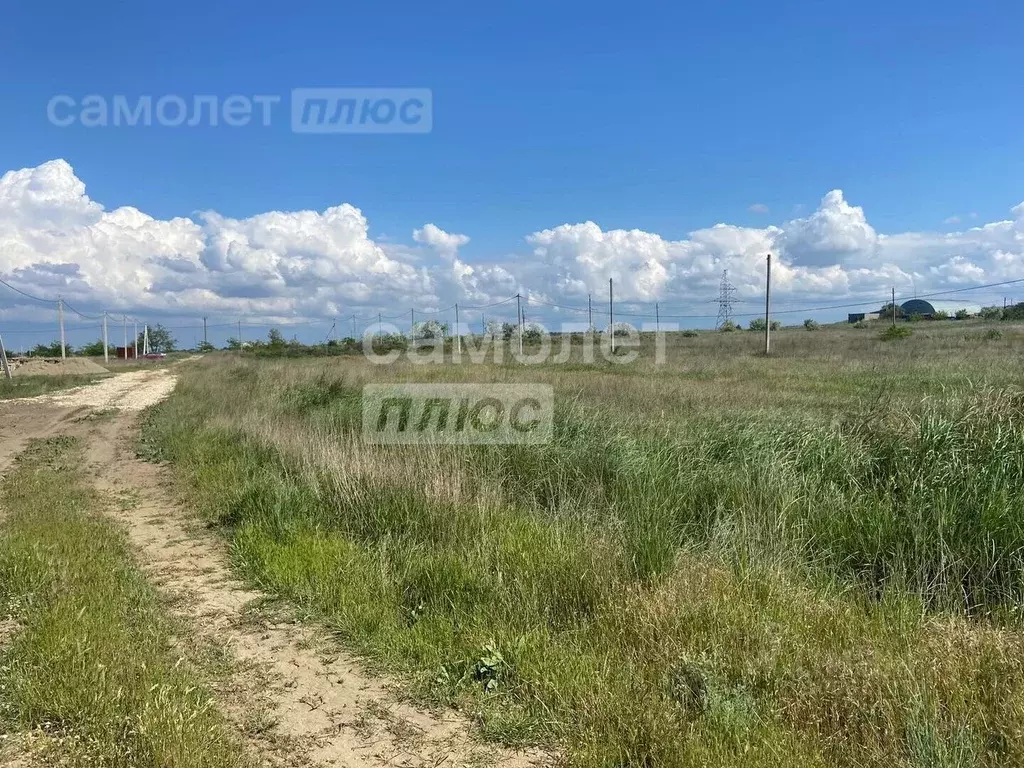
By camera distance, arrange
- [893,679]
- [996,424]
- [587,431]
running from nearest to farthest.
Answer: [893,679] → [996,424] → [587,431]

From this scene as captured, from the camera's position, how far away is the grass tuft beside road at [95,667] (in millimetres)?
2668

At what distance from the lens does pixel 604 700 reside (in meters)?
2.99

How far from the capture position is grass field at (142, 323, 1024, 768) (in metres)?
2.82

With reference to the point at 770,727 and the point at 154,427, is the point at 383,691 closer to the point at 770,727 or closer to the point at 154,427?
the point at 770,727

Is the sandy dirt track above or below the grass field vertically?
below

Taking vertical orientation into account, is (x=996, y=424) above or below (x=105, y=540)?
above

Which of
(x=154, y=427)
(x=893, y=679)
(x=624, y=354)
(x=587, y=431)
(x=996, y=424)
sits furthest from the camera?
(x=624, y=354)

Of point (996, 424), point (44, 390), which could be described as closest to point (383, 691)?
point (996, 424)

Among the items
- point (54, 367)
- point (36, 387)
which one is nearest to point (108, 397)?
point (36, 387)

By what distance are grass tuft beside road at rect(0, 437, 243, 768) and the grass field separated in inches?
38.0

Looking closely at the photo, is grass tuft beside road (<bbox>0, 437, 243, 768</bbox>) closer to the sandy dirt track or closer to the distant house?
the sandy dirt track

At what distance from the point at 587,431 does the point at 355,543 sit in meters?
3.83

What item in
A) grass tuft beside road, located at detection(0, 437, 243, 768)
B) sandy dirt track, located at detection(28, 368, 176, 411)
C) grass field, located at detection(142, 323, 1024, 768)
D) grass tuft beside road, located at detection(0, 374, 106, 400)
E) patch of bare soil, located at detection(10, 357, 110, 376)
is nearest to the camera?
grass tuft beside road, located at detection(0, 437, 243, 768)

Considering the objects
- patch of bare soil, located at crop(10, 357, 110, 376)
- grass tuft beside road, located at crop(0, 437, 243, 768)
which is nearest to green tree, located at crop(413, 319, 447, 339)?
patch of bare soil, located at crop(10, 357, 110, 376)
